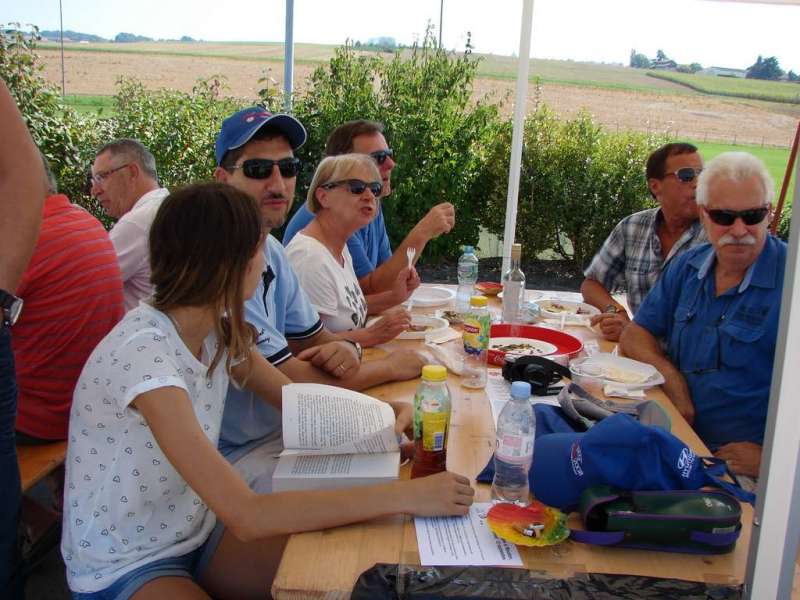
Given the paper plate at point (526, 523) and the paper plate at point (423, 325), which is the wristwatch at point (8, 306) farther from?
the paper plate at point (423, 325)

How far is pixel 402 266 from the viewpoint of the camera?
3732 millimetres

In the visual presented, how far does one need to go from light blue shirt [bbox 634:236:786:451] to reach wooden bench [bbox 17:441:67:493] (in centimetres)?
220

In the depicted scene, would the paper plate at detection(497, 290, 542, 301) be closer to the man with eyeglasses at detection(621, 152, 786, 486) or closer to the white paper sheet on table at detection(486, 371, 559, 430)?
the man with eyeglasses at detection(621, 152, 786, 486)

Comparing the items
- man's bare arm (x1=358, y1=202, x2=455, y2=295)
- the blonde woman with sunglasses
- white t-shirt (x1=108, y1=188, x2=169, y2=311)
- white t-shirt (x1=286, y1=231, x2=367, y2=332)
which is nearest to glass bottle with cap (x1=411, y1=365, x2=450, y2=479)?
the blonde woman with sunglasses

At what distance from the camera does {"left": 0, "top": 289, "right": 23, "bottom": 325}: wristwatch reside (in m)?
1.50

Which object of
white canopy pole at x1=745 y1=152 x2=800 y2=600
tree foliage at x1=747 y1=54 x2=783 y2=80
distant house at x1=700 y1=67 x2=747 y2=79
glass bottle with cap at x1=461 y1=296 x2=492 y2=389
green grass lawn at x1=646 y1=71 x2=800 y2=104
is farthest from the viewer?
green grass lawn at x1=646 y1=71 x2=800 y2=104

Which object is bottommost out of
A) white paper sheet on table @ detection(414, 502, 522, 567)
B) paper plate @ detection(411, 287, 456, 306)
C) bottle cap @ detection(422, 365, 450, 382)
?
paper plate @ detection(411, 287, 456, 306)

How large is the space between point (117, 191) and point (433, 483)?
3.22 m

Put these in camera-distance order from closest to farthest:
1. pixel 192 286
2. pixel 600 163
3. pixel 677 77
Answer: pixel 192 286 < pixel 600 163 < pixel 677 77

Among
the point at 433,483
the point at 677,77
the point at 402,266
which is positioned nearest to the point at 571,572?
the point at 433,483

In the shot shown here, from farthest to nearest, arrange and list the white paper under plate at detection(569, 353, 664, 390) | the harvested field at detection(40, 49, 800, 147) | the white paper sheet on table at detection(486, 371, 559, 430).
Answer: the harvested field at detection(40, 49, 800, 147)
the white paper under plate at detection(569, 353, 664, 390)
the white paper sheet on table at detection(486, 371, 559, 430)

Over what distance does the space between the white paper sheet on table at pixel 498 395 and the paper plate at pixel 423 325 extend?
0.50m

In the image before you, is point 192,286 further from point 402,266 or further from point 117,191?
point 117,191

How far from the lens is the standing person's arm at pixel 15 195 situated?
5.09 ft
